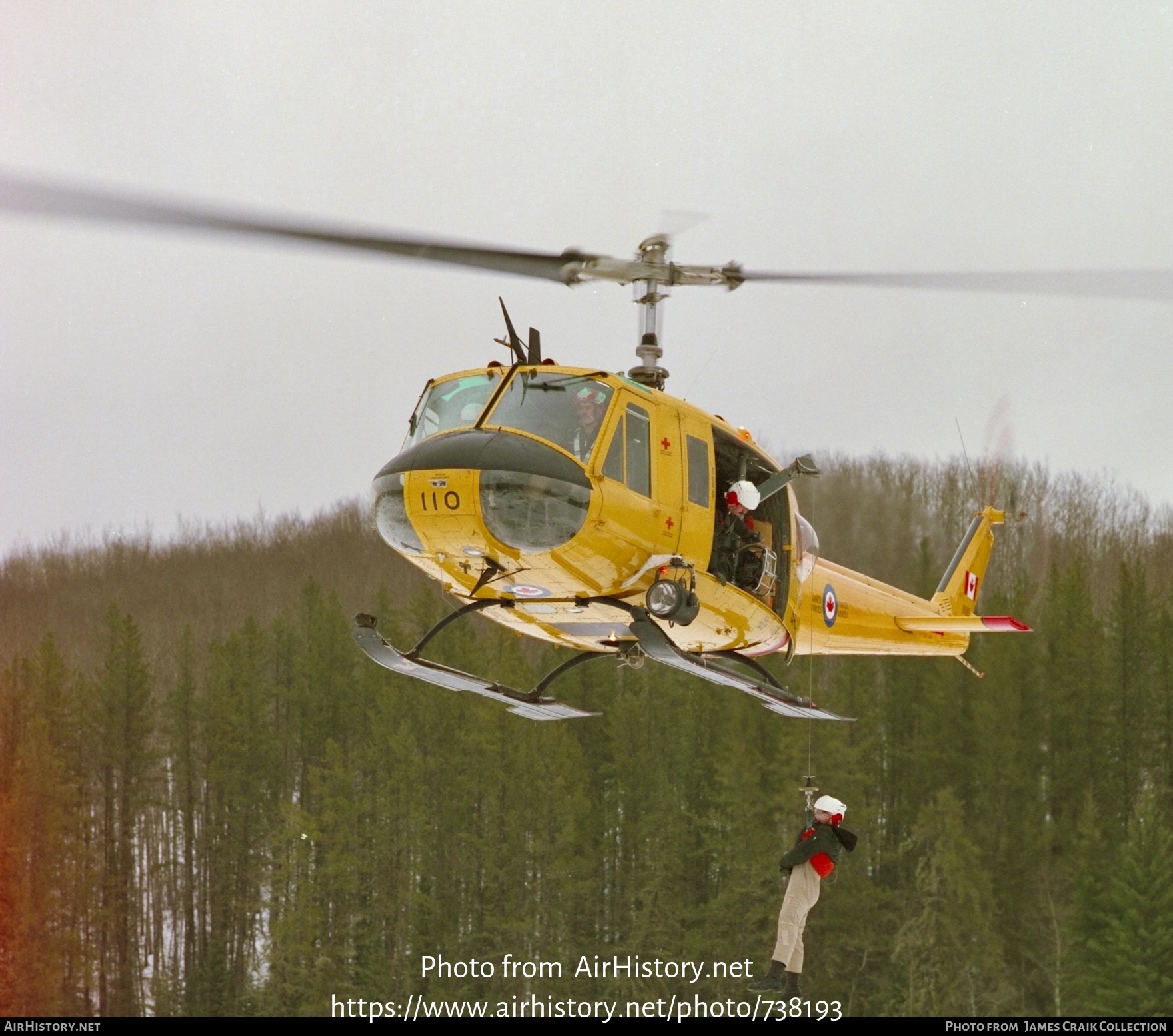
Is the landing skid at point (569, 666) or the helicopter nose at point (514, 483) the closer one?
the helicopter nose at point (514, 483)

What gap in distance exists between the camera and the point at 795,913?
14.9m

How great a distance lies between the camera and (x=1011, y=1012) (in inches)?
1629

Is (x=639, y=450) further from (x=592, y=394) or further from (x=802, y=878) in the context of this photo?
(x=802, y=878)

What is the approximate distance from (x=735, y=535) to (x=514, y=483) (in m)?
2.86

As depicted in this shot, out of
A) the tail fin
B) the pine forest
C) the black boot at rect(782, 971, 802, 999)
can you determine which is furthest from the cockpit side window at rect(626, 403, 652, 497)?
the pine forest

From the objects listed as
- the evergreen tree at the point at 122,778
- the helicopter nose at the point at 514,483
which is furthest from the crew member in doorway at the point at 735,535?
the evergreen tree at the point at 122,778

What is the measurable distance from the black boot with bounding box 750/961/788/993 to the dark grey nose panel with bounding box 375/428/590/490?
437 cm

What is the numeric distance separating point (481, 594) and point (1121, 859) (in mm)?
32154

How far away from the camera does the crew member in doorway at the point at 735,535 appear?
1514cm

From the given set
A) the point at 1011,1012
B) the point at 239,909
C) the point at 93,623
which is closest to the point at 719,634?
the point at 1011,1012

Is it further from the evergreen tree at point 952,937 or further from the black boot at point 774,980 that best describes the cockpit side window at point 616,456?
the evergreen tree at point 952,937

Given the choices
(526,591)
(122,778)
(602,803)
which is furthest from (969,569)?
(122,778)

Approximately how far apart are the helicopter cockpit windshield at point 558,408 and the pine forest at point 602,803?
26674 millimetres

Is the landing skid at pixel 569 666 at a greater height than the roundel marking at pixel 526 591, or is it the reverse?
the roundel marking at pixel 526 591
